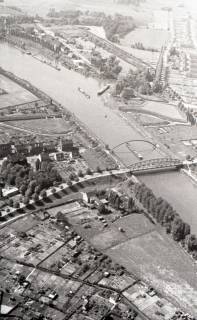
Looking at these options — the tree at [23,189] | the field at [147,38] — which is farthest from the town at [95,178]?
the field at [147,38]

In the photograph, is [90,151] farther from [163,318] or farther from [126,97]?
[163,318]

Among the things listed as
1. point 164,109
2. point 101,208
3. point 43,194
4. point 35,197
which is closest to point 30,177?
point 43,194

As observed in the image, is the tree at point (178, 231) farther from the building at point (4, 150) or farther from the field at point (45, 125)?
the field at point (45, 125)

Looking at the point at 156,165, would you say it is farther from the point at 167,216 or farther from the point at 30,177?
the point at 30,177

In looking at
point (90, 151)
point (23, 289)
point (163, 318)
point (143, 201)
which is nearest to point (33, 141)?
point (90, 151)

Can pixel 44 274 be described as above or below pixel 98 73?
below

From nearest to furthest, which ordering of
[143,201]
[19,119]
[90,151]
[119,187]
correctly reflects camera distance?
[143,201]
[119,187]
[90,151]
[19,119]
